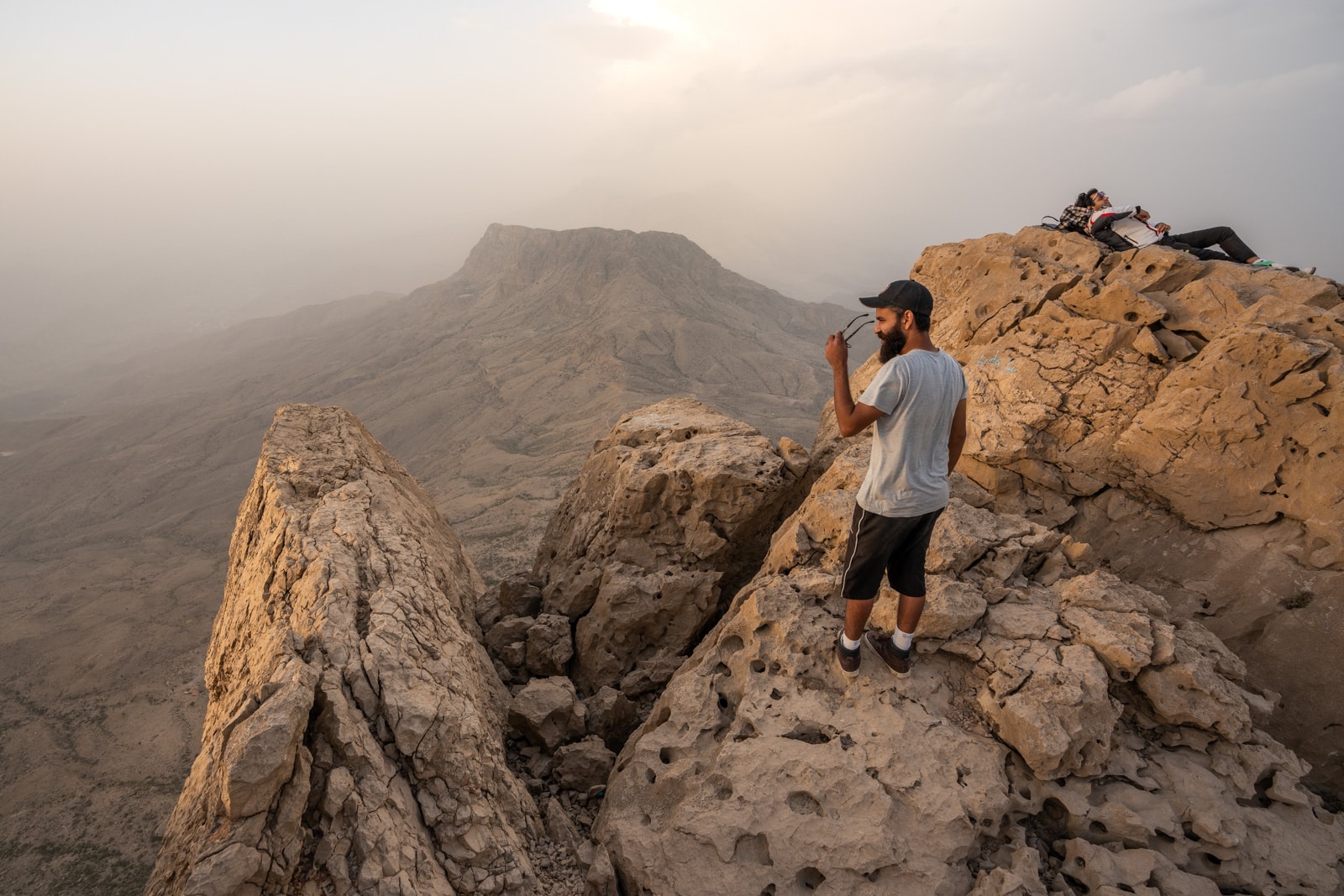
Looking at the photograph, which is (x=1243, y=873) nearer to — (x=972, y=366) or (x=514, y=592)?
(x=972, y=366)

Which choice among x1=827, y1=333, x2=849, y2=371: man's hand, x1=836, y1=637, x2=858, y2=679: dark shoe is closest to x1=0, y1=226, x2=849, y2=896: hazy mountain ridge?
x1=836, y1=637, x2=858, y2=679: dark shoe

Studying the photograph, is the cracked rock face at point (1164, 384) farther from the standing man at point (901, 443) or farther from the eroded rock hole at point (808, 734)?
the eroded rock hole at point (808, 734)

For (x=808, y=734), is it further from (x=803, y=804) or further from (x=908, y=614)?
(x=908, y=614)

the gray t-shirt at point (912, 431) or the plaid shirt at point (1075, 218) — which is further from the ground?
the plaid shirt at point (1075, 218)

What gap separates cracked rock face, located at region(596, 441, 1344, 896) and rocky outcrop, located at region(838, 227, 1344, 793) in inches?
26.9

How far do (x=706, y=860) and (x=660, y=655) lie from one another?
7.42 feet

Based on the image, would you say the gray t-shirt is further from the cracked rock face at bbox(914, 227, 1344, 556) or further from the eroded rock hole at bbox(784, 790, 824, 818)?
the cracked rock face at bbox(914, 227, 1344, 556)

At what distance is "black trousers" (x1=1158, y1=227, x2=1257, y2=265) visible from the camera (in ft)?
18.2

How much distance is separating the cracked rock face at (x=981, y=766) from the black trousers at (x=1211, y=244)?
411 cm

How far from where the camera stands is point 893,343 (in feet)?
9.93

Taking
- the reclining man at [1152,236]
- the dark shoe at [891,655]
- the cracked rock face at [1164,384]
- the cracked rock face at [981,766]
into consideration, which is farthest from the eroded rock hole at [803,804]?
the reclining man at [1152,236]

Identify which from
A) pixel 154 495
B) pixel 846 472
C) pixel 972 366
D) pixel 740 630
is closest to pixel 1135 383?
pixel 972 366

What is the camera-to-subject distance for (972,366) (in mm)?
5742

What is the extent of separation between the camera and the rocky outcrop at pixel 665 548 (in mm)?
5262
